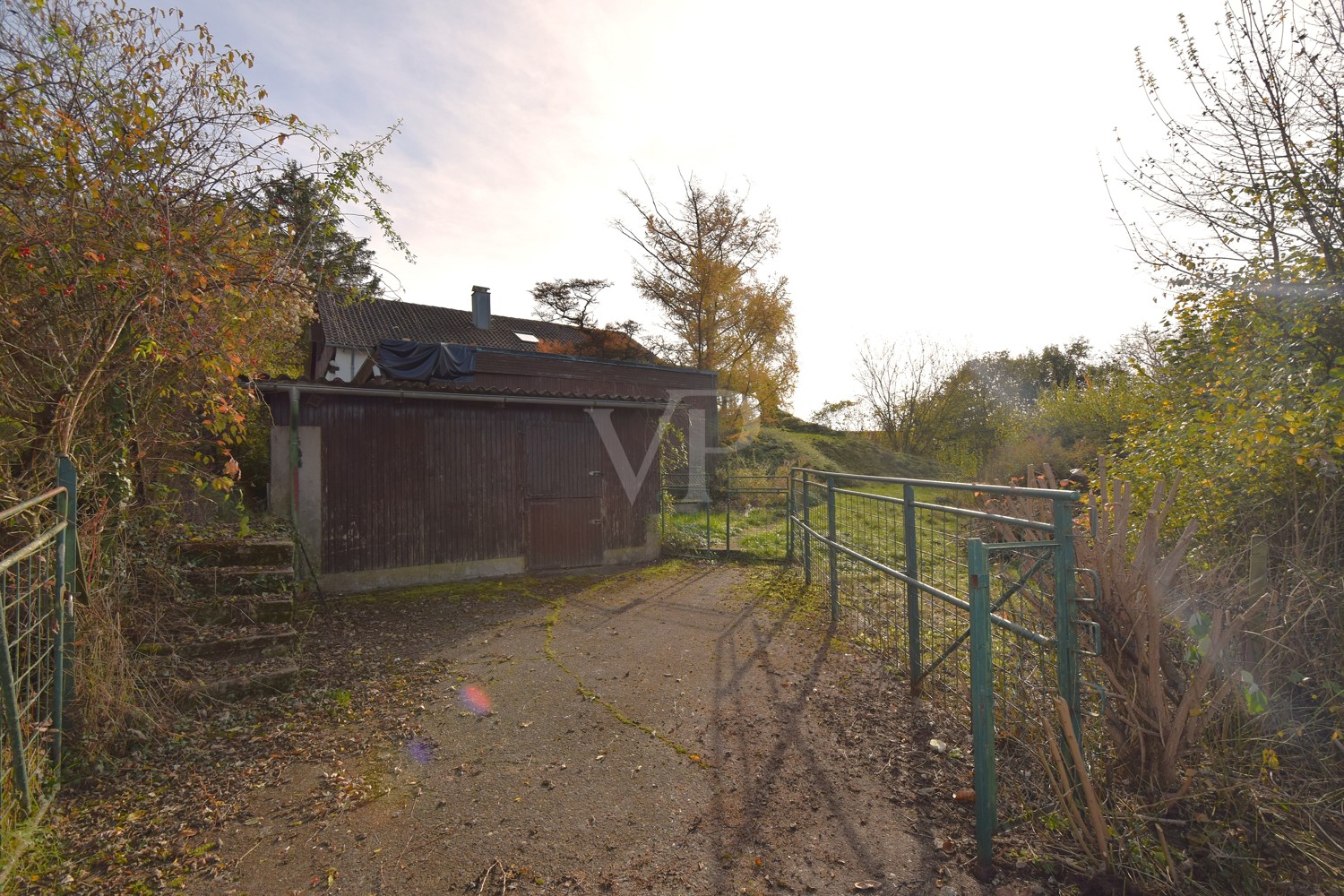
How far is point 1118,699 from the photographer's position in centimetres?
264

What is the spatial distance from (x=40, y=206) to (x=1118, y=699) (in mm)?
5904

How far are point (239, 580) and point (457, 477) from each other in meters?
2.98

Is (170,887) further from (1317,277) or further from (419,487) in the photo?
(1317,277)

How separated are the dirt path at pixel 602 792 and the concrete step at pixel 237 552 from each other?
2.81ft

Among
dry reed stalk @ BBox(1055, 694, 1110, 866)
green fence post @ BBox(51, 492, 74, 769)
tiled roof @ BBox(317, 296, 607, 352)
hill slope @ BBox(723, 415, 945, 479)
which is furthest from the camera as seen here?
tiled roof @ BBox(317, 296, 607, 352)

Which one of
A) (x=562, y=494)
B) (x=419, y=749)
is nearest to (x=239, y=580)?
(x=419, y=749)

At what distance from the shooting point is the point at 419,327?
21453mm

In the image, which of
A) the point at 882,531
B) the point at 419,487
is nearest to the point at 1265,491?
the point at 882,531

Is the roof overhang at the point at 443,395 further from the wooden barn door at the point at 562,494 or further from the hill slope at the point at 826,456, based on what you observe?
the hill slope at the point at 826,456

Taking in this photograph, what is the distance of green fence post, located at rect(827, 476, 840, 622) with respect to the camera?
5.45 m

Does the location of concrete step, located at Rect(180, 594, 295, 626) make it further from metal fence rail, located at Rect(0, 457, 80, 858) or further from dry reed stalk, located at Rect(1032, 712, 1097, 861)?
dry reed stalk, located at Rect(1032, 712, 1097, 861)

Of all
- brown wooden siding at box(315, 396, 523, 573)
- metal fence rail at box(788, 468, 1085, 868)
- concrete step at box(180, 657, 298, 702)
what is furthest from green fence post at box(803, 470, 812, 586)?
concrete step at box(180, 657, 298, 702)

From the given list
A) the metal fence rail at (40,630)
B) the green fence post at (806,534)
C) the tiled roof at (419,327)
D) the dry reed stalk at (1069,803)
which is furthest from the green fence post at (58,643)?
the tiled roof at (419,327)

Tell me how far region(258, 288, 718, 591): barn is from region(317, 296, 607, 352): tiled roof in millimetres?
10112
